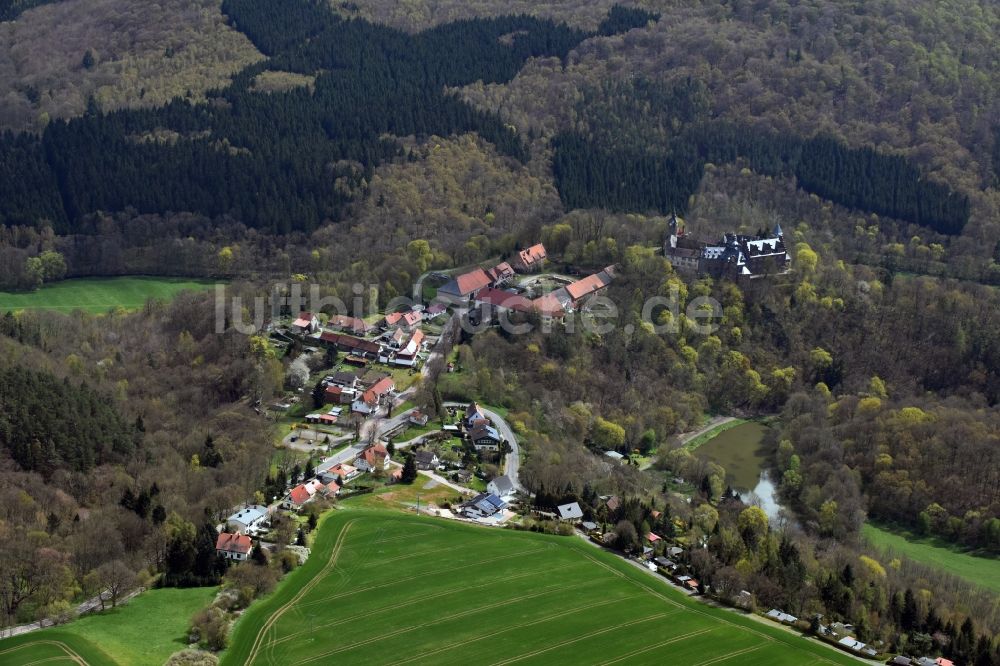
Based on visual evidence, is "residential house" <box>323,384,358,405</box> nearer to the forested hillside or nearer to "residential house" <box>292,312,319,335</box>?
"residential house" <box>292,312,319,335</box>

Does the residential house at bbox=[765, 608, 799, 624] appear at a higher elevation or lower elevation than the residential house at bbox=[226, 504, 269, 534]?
lower

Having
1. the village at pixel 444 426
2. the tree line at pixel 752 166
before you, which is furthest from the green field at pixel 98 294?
the tree line at pixel 752 166

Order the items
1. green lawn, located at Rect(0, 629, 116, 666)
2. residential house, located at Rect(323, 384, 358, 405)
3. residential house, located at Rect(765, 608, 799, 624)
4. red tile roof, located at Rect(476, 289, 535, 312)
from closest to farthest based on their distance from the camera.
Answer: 1. green lawn, located at Rect(0, 629, 116, 666)
2. residential house, located at Rect(765, 608, 799, 624)
3. residential house, located at Rect(323, 384, 358, 405)
4. red tile roof, located at Rect(476, 289, 535, 312)

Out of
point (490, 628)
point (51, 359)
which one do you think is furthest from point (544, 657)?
point (51, 359)

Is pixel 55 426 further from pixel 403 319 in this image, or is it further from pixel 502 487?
pixel 403 319

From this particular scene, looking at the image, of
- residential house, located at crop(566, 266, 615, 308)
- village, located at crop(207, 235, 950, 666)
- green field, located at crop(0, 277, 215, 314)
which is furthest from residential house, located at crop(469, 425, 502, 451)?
green field, located at crop(0, 277, 215, 314)

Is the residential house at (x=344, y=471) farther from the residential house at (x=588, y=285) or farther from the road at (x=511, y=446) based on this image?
the residential house at (x=588, y=285)

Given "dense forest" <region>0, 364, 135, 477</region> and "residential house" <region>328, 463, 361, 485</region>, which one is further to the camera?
"residential house" <region>328, 463, 361, 485</region>
